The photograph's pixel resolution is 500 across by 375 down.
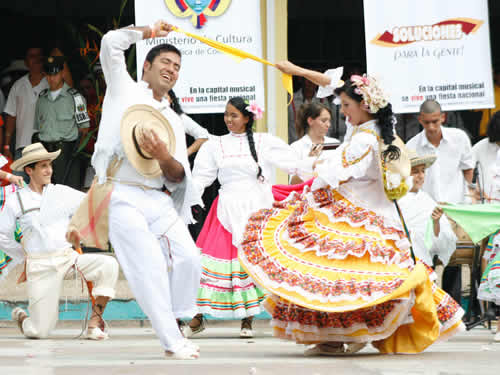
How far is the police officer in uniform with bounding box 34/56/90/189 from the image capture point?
11.2m

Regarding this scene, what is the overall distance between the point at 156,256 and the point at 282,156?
3.37m

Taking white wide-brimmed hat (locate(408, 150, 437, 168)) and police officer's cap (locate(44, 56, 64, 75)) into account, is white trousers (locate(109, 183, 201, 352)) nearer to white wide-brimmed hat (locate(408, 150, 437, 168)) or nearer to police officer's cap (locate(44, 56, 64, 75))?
white wide-brimmed hat (locate(408, 150, 437, 168))

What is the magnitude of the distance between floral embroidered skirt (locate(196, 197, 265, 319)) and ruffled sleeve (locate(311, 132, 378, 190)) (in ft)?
7.70

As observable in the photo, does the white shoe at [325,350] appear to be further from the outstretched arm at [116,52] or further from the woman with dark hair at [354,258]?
the outstretched arm at [116,52]

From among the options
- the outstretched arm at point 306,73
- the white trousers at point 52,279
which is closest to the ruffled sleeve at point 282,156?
the white trousers at point 52,279

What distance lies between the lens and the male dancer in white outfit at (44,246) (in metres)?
8.67

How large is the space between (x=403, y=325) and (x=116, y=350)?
207cm

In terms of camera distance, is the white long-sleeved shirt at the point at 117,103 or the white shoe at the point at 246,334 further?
the white shoe at the point at 246,334

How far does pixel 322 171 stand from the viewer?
650 centimetres

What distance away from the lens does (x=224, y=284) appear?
865 cm

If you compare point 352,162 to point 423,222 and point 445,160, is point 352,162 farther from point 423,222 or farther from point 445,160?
point 445,160

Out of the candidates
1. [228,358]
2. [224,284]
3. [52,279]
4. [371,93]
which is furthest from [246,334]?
[371,93]

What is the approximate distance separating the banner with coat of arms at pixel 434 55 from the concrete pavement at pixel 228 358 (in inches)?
99.5

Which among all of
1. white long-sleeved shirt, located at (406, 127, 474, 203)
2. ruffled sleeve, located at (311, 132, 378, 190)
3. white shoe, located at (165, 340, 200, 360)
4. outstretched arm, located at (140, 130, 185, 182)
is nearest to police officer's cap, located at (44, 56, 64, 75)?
white long-sleeved shirt, located at (406, 127, 474, 203)
